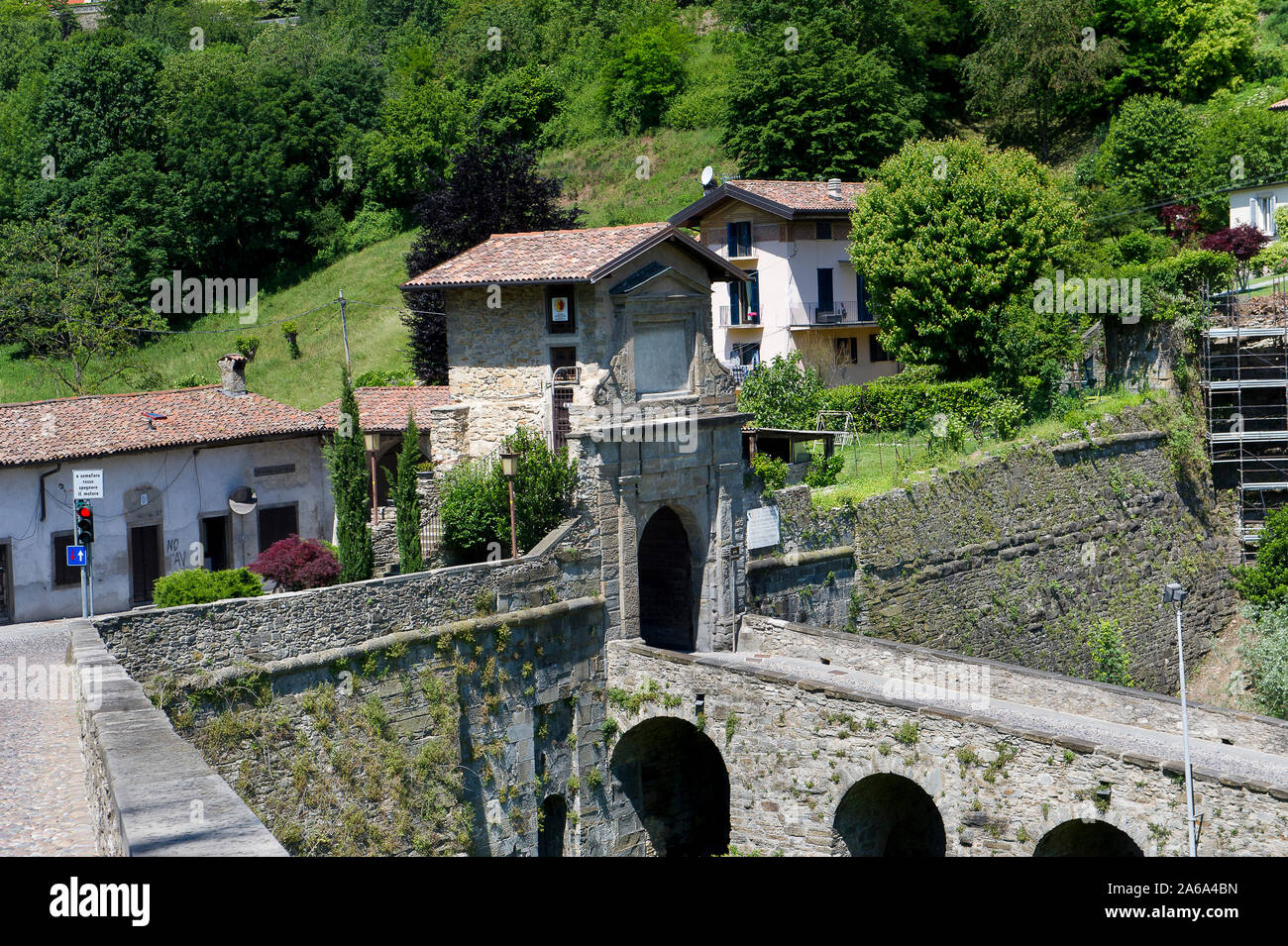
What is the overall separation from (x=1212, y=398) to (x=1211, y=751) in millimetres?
20431

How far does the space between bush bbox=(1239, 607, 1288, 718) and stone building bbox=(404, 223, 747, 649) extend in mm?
13206

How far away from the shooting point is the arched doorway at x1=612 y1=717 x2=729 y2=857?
23.6m

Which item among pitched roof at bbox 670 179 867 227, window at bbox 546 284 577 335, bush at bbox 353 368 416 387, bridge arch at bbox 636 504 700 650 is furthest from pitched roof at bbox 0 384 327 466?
pitched roof at bbox 670 179 867 227

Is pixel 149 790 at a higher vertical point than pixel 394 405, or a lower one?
lower

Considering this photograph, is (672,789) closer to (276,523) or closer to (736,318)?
(276,523)

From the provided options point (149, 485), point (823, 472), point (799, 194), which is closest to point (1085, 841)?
point (823, 472)

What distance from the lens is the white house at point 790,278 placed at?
136ft

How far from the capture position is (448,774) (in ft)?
67.1

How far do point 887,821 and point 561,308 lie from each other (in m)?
9.98

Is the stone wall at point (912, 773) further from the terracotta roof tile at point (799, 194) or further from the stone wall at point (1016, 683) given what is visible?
the terracotta roof tile at point (799, 194)

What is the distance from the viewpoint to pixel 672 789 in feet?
80.6

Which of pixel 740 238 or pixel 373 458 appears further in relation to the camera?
pixel 740 238

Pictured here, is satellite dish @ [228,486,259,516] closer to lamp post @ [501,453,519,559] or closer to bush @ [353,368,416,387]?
lamp post @ [501,453,519,559]
